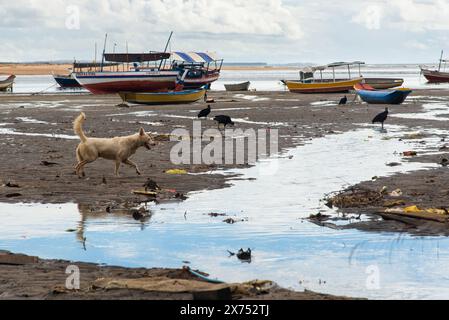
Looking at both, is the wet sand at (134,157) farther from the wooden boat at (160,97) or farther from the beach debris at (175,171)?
the wooden boat at (160,97)

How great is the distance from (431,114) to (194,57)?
33.1 metres

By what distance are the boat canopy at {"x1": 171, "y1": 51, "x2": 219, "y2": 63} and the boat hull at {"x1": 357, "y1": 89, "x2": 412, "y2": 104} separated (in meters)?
22.9

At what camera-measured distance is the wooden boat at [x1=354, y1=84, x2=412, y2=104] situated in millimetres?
40419

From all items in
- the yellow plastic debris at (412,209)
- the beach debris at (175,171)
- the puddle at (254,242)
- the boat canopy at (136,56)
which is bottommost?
the puddle at (254,242)

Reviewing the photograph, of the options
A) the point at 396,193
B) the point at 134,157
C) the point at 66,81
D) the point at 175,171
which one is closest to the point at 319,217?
the point at 396,193

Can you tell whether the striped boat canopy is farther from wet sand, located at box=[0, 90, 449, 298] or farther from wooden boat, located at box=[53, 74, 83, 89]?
wet sand, located at box=[0, 90, 449, 298]

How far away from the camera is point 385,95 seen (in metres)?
41.1

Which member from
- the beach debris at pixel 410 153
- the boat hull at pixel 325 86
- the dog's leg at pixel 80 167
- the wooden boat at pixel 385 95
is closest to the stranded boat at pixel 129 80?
the boat hull at pixel 325 86

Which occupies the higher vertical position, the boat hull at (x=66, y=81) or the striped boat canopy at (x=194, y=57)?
the striped boat canopy at (x=194, y=57)

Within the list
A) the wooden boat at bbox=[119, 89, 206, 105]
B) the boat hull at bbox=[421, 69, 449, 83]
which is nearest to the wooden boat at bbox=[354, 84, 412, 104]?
the wooden boat at bbox=[119, 89, 206, 105]

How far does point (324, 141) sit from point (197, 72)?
4298 cm

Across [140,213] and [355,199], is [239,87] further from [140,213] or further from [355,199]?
[140,213]

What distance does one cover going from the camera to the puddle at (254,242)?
8.24 meters

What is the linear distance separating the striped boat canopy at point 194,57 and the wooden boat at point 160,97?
57.7 ft
